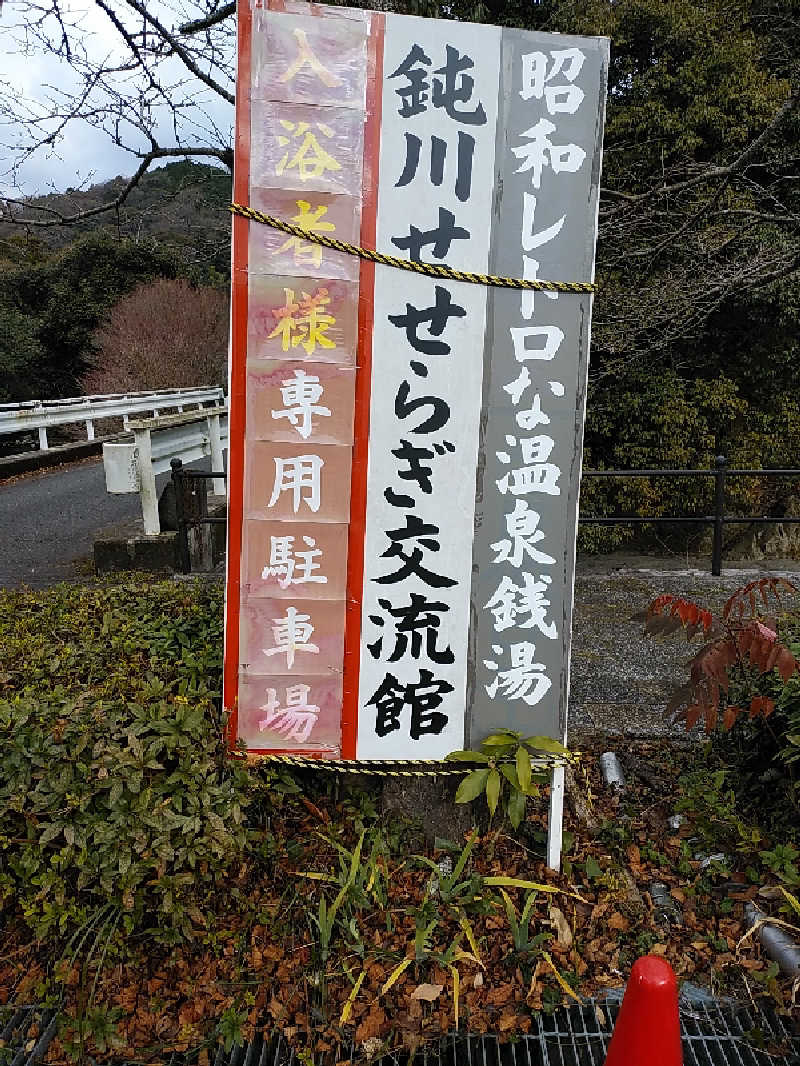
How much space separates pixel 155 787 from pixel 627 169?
10.1 m

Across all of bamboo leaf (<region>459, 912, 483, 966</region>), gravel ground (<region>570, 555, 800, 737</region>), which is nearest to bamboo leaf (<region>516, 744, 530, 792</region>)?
bamboo leaf (<region>459, 912, 483, 966</region>)

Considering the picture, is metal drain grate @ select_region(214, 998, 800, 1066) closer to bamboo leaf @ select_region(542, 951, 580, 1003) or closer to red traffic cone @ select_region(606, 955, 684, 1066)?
bamboo leaf @ select_region(542, 951, 580, 1003)

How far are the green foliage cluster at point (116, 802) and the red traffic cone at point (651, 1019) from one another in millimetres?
1188

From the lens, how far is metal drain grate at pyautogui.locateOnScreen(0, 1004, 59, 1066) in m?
2.03

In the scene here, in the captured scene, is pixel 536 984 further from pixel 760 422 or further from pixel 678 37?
pixel 678 37

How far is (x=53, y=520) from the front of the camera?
871 centimetres

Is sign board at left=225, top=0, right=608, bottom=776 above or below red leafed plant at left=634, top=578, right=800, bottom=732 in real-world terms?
above

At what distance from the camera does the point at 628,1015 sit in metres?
1.60

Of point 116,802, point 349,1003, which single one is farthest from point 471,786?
point 116,802

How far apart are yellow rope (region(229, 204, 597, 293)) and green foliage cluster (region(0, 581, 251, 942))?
1.60m

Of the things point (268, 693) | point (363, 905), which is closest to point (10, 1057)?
point (363, 905)

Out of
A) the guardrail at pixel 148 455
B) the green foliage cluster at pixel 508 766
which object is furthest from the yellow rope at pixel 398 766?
the guardrail at pixel 148 455

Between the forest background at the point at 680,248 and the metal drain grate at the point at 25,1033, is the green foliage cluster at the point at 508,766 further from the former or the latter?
the forest background at the point at 680,248

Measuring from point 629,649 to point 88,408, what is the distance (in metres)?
11.3
